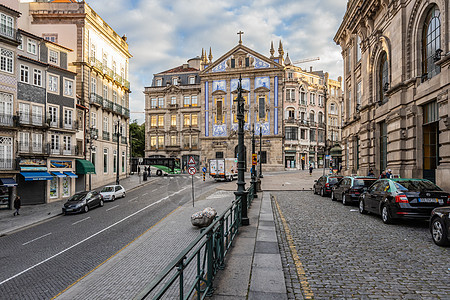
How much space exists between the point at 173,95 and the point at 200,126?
993cm

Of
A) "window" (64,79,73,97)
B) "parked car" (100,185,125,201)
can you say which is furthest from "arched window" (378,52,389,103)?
"window" (64,79,73,97)

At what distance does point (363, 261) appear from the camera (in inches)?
264

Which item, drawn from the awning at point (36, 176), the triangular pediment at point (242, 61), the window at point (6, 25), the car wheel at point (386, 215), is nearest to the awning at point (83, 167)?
the awning at point (36, 176)

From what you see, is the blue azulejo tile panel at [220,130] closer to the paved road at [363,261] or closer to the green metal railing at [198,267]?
the paved road at [363,261]

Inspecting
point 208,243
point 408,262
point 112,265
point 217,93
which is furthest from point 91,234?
point 217,93

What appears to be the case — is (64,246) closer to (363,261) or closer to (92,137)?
(363,261)

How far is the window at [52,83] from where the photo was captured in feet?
92.1

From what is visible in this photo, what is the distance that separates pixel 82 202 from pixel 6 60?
1200 centimetres

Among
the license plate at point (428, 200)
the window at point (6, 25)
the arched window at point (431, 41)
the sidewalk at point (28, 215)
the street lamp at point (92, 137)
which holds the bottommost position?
the sidewalk at point (28, 215)

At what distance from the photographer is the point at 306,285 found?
543cm

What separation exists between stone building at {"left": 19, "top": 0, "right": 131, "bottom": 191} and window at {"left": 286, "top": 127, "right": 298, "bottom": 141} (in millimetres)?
37629

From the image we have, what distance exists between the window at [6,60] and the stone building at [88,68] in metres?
8.47

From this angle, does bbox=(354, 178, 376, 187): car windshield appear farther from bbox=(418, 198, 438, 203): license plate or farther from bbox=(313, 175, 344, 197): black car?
bbox=(418, 198, 438, 203): license plate

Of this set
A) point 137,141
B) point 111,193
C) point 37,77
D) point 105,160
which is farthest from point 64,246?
point 137,141
